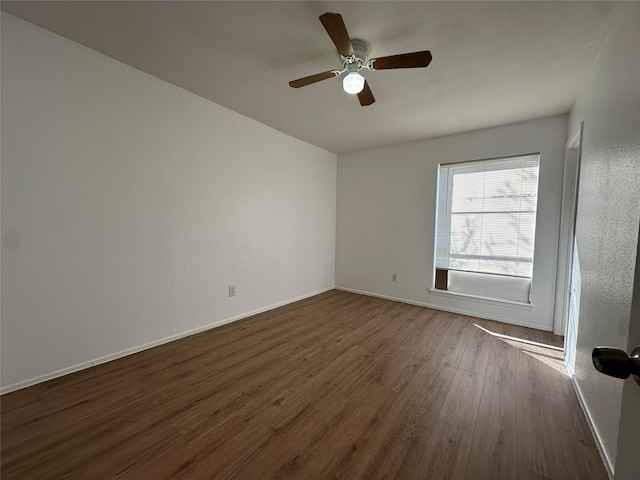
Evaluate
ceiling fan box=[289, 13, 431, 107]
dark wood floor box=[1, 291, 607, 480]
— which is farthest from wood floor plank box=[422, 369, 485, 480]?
ceiling fan box=[289, 13, 431, 107]

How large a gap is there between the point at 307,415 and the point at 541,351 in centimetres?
253

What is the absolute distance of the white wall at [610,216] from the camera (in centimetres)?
132

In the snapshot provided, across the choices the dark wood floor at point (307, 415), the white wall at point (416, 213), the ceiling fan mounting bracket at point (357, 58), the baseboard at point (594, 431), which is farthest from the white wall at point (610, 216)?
the ceiling fan mounting bracket at point (357, 58)

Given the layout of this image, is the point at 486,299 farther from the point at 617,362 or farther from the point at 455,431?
the point at 617,362

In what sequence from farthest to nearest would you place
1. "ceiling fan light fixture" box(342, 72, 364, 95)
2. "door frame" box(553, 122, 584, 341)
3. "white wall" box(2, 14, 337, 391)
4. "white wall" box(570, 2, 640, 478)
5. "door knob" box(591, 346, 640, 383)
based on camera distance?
"door frame" box(553, 122, 584, 341) → "ceiling fan light fixture" box(342, 72, 364, 95) → "white wall" box(2, 14, 337, 391) → "white wall" box(570, 2, 640, 478) → "door knob" box(591, 346, 640, 383)

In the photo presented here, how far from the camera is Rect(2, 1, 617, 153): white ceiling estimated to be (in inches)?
66.5

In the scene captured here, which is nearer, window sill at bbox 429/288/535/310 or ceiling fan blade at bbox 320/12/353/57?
ceiling fan blade at bbox 320/12/353/57

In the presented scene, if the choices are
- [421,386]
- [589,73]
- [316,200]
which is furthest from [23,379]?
[589,73]

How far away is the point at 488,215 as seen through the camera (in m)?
3.67

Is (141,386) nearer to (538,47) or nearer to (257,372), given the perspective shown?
(257,372)

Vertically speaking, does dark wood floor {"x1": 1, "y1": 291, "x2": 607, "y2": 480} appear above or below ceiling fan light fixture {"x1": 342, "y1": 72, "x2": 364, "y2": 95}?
below

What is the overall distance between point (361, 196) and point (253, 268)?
2.35 metres

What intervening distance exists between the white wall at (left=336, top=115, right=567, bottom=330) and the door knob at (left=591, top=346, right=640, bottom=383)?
3.46 meters

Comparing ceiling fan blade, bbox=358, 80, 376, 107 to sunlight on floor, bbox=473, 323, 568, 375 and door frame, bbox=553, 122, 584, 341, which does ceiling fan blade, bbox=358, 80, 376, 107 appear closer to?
door frame, bbox=553, 122, 584, 341
